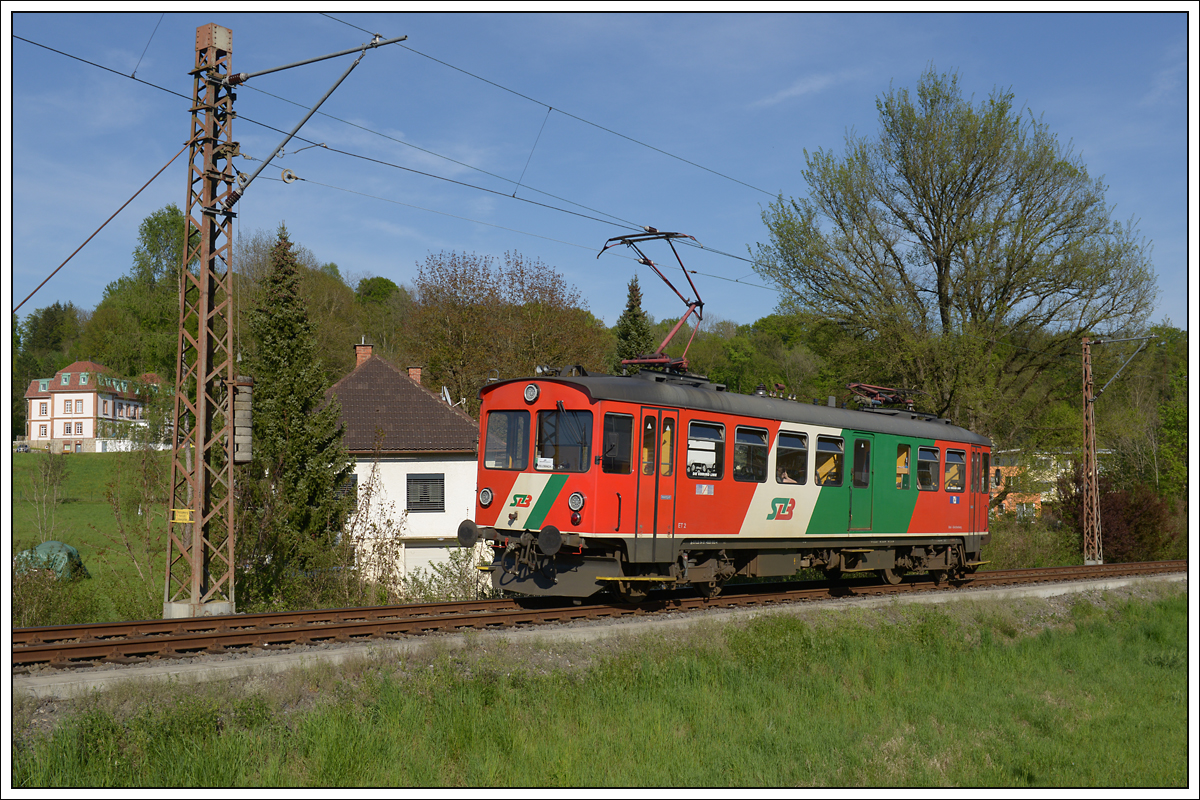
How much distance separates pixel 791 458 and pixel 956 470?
18.7 feet

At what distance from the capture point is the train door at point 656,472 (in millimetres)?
12070

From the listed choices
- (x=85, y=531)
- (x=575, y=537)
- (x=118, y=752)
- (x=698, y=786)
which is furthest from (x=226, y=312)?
(x=85, y=531)

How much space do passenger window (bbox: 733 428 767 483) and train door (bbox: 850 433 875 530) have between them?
250 cm

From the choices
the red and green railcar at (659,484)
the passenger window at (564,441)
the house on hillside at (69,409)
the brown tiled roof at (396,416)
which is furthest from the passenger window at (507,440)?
the house on hillside at (69,409)

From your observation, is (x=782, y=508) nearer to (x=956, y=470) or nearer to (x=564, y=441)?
(x=564, y=441)

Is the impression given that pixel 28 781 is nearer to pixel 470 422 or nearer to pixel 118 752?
pixel 118 752

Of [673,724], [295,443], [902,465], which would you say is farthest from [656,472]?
[295,443]

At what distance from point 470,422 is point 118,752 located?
20.3 meters

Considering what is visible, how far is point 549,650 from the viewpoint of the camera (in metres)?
10.4

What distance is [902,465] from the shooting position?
54.2ft

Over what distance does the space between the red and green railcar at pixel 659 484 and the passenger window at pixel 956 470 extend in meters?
2.84

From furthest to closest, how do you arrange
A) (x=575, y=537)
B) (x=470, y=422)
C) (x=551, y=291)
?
(x=551, y=291), (x=470, y=422), (x=575, y=537)

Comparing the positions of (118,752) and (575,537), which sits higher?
(575,537)

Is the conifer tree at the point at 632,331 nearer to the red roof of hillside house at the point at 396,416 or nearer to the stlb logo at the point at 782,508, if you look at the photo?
the red roof of hillside house at the point at 396,416
